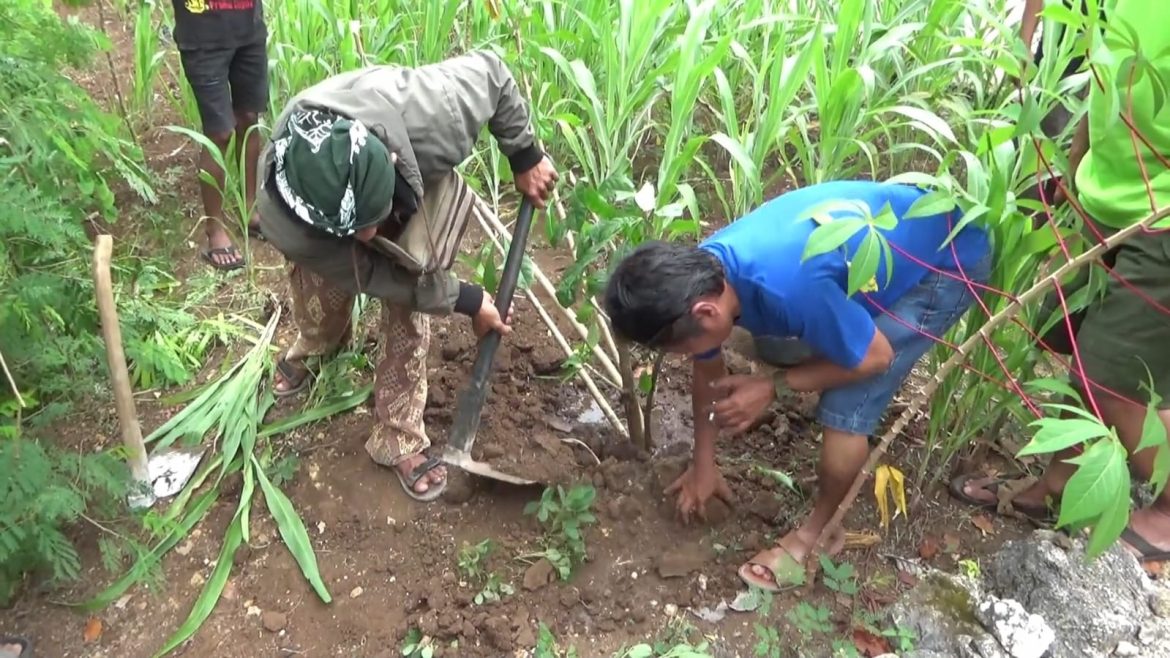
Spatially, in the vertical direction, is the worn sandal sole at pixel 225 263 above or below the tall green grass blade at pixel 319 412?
above

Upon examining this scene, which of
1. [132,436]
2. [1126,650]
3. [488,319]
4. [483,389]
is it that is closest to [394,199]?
[488,319]

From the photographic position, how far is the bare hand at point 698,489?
1.64m

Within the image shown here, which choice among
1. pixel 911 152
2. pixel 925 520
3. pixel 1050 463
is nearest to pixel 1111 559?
pixel 1050 463

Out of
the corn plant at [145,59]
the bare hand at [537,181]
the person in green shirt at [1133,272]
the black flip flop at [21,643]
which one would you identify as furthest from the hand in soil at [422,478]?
the corn plant at [145,59]

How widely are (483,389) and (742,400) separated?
569 mm

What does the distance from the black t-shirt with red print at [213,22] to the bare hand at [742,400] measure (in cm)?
166

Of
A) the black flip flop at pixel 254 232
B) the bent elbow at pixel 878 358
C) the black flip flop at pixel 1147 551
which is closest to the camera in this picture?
the bent elbow at pixel 878 358

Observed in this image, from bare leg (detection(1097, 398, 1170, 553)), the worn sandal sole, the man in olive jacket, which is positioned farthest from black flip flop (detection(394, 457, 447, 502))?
bare leg (detection(1097, 398, 1170, 553))

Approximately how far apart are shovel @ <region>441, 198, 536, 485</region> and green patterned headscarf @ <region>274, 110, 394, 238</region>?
468 millimetres

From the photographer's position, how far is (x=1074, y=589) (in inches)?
59.6

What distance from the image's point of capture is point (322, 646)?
1562mm

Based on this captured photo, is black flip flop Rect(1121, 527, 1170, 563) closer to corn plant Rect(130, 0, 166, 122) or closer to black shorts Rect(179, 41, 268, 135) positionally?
black shorts Rect(179, 41, 268, 135)

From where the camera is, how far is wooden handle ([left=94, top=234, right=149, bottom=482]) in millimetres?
1477

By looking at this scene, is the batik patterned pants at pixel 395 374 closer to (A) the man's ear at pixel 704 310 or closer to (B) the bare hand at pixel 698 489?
(B) the bare hand at pixel 698 489
